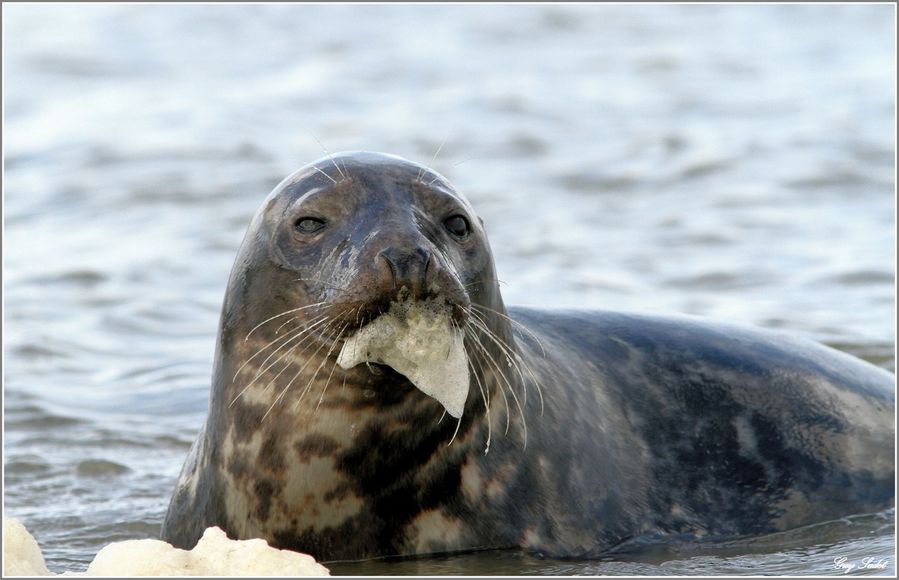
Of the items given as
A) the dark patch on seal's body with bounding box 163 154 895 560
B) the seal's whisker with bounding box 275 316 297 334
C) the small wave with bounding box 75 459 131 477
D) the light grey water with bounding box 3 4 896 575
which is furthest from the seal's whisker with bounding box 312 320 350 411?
the small wave with bounding box 75 459 131 477

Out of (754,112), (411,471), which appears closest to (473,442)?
(411,471)

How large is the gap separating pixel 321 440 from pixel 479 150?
9.08 metres

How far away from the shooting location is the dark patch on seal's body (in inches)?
171

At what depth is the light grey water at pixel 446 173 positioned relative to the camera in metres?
6.79

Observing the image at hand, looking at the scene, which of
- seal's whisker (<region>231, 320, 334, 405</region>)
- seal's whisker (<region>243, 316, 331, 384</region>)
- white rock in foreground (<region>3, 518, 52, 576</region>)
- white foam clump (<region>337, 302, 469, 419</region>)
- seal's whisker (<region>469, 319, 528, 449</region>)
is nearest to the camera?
white rock in foreground (<region>3, 518, 52, 576</region>)

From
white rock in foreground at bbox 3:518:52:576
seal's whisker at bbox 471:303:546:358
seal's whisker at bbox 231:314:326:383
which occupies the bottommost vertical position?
white rock in foreground at bbox 3:518:52:576

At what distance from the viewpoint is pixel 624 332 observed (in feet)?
18.1

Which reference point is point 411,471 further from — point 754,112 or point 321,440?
point 754,112

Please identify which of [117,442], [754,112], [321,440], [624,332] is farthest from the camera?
[754,112]

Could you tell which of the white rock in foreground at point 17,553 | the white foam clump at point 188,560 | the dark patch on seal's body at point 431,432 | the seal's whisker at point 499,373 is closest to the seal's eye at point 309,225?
the dark patch on seal's body at point 431,432

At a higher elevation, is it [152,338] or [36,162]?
[36,162]

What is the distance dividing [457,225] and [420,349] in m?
0.51

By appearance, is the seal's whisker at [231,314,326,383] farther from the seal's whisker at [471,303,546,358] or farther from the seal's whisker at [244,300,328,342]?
the seal's whisker at [471,303,546,358]

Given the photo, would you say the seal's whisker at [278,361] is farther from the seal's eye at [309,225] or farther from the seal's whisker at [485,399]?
the seal's whisker at [485,399]
